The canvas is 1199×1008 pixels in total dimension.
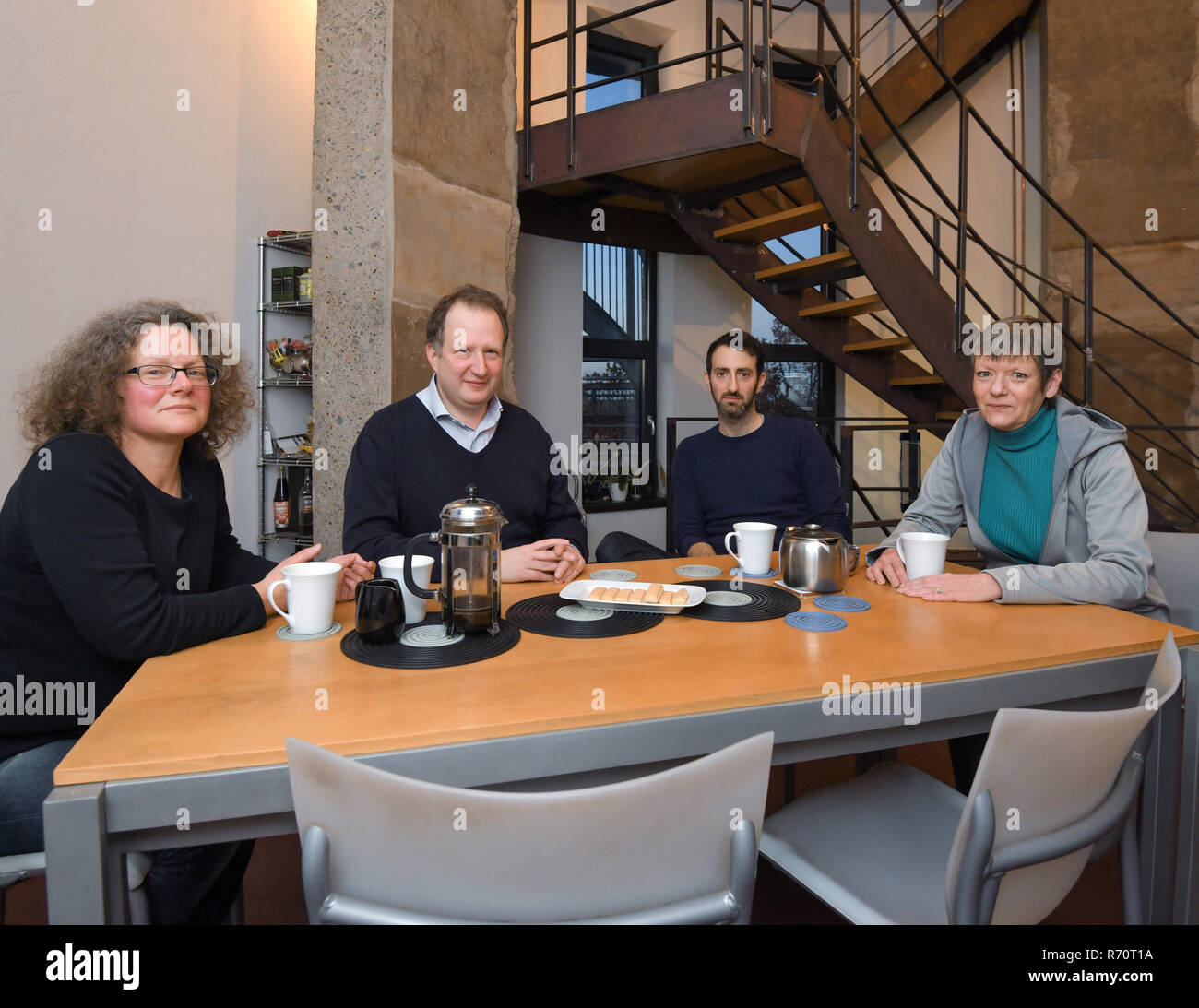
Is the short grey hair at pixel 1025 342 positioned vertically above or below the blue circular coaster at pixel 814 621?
above

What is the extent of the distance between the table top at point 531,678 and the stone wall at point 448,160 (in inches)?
76.2

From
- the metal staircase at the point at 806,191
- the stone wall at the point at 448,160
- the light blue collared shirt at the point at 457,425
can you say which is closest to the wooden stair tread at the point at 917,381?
the metal staircase at the point at 806,191

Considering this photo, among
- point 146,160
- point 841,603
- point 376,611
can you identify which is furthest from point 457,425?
point 146,160

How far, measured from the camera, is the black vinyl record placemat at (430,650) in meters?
1.21

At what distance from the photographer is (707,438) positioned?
3.16m

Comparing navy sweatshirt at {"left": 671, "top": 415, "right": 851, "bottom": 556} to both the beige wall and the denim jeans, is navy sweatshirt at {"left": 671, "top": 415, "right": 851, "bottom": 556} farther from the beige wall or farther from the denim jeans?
the beige wall

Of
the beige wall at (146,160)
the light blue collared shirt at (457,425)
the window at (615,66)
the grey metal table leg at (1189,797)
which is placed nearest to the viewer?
the grey metal table leg at (1189,797)

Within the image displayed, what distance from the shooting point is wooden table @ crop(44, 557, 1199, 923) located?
2.90 ft

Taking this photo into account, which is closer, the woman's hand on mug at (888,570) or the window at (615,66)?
the woman's hand on mug at (888,570)

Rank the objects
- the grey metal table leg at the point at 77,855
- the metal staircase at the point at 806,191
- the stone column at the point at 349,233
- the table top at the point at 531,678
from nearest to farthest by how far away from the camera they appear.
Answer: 1. the grey metal table leg at the point at 77,855
2. the table top at the point at 531,678
3. the stone column at the point at 349,233
4. the metal staircase at the point at 806,191

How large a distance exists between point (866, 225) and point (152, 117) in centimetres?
316

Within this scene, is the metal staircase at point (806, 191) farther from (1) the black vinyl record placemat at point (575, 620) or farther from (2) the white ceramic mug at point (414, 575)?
(2) the white ceramic mug at point (414, 575)
